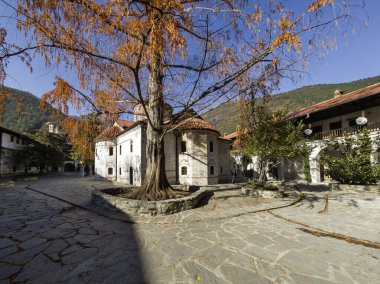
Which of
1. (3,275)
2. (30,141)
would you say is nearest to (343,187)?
(3,275)

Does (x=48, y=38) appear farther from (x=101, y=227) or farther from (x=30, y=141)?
(x=30, y=141)

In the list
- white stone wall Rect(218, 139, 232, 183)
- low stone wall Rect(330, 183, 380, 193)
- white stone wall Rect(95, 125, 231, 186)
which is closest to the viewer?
low stone wall Rect(330, 183, 380, 193)

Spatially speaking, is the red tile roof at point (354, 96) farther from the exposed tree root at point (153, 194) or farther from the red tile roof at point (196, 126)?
the exposed tree root at point (153, 194)

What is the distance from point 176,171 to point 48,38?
17.2m

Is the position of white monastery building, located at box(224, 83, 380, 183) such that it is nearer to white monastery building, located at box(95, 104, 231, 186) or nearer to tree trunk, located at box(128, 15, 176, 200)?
white monastery building, located at box(95, 104, 231, 186)

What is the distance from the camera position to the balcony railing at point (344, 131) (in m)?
16.4

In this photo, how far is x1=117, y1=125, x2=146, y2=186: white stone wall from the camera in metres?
18.2

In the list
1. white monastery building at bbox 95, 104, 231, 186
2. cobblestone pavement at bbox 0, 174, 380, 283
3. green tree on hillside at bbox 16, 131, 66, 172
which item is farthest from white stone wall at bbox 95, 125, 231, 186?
green tree on hillside at bbox 16, 131, 66, 172

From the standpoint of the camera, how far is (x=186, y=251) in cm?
427

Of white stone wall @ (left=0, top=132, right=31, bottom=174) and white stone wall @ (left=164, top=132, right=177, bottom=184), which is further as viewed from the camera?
white stone wall @ (left=0, top=132, right=31, bottom=174)

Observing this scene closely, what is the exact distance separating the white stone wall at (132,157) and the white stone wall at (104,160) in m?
1.48

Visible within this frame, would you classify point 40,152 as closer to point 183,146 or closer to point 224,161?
point 183,146

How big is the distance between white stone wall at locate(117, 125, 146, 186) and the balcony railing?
57.6 ft

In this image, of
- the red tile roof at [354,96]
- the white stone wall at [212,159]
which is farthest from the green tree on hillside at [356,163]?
the white stone wall at [212,159]
